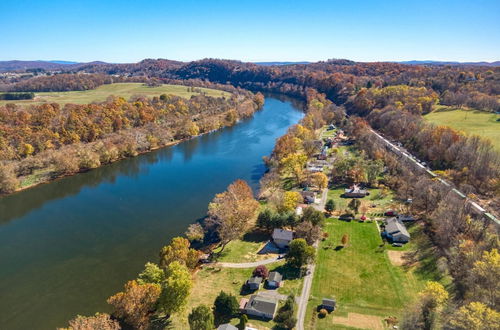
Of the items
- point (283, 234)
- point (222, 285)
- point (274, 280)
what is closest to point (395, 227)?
point (283, 234)

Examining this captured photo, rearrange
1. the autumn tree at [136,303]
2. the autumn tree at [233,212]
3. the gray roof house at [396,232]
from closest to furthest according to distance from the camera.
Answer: the autumn tree at [136,303], the autumn tree at [233,212], the gray roof house at [396,232]

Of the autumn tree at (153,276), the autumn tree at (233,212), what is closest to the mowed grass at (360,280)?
the autumn tree at (233,212)

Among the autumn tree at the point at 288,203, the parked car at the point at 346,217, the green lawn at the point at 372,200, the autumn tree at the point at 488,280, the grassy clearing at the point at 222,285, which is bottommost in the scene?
the grassy clearing at the point at 222,285

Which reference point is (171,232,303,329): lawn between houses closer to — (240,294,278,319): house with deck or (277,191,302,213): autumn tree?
(240,294,278,319): house with deck

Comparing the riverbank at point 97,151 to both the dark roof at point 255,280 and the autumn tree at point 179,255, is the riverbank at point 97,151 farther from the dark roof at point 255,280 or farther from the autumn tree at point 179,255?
the dark roof at point 255,280

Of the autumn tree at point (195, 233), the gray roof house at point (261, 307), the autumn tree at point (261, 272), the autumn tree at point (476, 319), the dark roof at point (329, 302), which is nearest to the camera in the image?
the autumn tree at point (476, 319)

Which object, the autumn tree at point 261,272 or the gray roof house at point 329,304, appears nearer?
the gray roof house at point 329,304

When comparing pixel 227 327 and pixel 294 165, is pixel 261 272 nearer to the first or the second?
pixel 227 327
